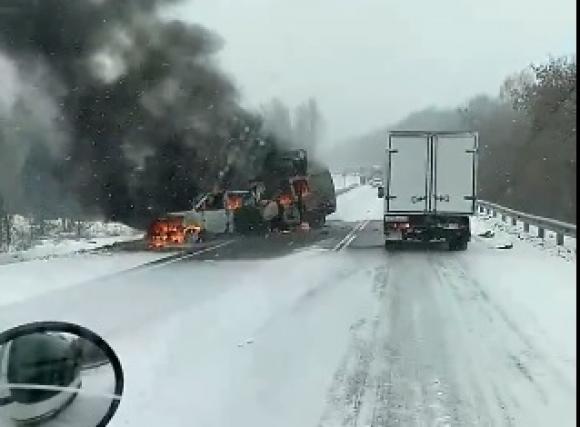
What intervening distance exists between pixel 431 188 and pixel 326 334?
1261 centimetres

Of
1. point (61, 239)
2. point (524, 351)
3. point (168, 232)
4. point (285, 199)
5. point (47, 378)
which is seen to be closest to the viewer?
point (47, 378)

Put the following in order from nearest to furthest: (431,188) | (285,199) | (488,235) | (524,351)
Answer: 1. (524,351)
2. (431,188)
3. (488,235)
4. (285,199)

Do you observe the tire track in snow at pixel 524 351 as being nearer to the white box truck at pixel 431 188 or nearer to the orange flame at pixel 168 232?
the white box truck at pixel 431 188

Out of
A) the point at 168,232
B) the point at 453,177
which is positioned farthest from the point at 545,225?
the point at 168,232

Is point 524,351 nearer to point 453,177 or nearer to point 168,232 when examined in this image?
point 453,177

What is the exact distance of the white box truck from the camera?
68.7 feet

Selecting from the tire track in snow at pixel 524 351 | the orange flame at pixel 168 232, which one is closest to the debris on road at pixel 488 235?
the orange flame at pixel 168 232

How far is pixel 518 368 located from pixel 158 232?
1644 centimetres

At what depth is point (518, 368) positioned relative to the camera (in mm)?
7359

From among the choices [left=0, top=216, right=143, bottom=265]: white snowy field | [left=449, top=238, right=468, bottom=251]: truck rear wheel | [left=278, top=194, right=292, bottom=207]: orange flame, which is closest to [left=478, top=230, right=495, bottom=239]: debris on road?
[left=449, top=238, right=468, bottom=251]: truck rear wheel

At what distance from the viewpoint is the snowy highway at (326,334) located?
5.96m

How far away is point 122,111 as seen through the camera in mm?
26703

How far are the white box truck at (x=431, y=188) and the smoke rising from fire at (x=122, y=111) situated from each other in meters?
7.81

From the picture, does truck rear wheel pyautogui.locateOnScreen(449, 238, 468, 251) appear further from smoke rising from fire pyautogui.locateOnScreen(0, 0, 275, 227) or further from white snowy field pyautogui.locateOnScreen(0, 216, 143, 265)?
white snowy field pyautogui.locateOnScreen(0, 216, 143, 265)
